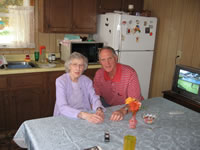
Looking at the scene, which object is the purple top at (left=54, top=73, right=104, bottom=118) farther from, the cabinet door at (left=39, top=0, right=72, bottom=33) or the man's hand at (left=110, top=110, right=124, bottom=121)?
the cabinet door at (left=39, top=0, right=72, bottom=33)

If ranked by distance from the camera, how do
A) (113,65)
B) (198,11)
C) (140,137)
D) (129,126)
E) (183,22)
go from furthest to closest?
(183,22) < (198,11) < (113,65) < (129,126) < (140,137)

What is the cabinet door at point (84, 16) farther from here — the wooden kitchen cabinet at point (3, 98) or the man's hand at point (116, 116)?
the man's hand at point (116, 116)

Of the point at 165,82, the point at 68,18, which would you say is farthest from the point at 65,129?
the point at 165,82

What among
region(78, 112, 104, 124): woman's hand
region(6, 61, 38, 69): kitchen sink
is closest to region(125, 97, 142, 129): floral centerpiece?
region(78, 112, 104, 124): woman's hand

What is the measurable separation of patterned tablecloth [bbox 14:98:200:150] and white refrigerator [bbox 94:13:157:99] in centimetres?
157

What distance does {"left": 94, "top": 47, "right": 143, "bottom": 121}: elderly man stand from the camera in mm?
1967

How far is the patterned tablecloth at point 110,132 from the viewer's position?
3.99 feet

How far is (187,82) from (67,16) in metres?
1.86

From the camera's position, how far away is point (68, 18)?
2.98 metres

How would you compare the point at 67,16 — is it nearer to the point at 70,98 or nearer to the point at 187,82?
the point at 70,98

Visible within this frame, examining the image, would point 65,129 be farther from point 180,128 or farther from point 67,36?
point 67,36

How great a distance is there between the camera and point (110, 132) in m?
1.36

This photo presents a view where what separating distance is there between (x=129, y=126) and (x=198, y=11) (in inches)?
87.1

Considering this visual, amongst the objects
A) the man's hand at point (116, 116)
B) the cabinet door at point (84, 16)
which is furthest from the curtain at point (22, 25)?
the man's hand at point (116, 116)
